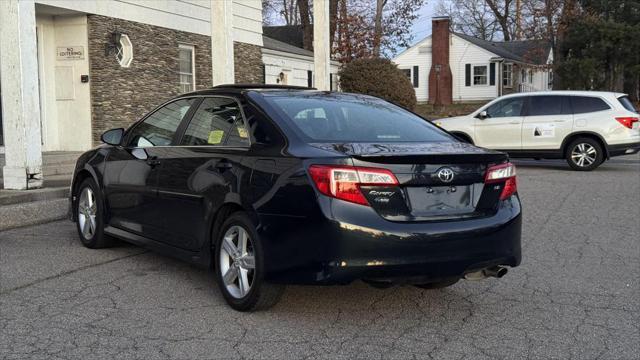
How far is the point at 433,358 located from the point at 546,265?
9.00 ft

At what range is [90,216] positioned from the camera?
272 inches

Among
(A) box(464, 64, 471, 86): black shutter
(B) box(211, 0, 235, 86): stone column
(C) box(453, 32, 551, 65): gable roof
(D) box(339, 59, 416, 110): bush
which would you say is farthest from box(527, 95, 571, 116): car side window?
(A) box(464, 64, 471, 86): black shutter

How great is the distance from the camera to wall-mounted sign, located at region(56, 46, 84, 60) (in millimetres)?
13297

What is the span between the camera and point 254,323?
466cm

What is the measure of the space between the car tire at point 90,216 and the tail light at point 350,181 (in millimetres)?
3205

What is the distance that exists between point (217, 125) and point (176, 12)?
1140 cm

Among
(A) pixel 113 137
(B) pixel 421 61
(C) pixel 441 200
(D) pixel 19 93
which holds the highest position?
(B) pixel 421 61

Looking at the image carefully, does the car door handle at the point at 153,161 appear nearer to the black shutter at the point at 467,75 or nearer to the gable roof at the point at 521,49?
the gable roof at the point at 521,49


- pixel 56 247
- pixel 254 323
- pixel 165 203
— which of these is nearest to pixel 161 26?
pixel 56 247

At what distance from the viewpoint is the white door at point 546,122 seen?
15.2m

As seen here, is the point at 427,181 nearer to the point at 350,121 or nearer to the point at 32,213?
the point at 350,121

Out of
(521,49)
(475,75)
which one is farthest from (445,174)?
(521,49)

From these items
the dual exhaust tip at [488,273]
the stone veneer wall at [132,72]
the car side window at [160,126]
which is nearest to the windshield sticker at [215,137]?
the car side window at [160,126]

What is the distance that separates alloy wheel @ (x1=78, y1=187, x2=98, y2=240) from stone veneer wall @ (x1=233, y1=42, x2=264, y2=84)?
11.7m
